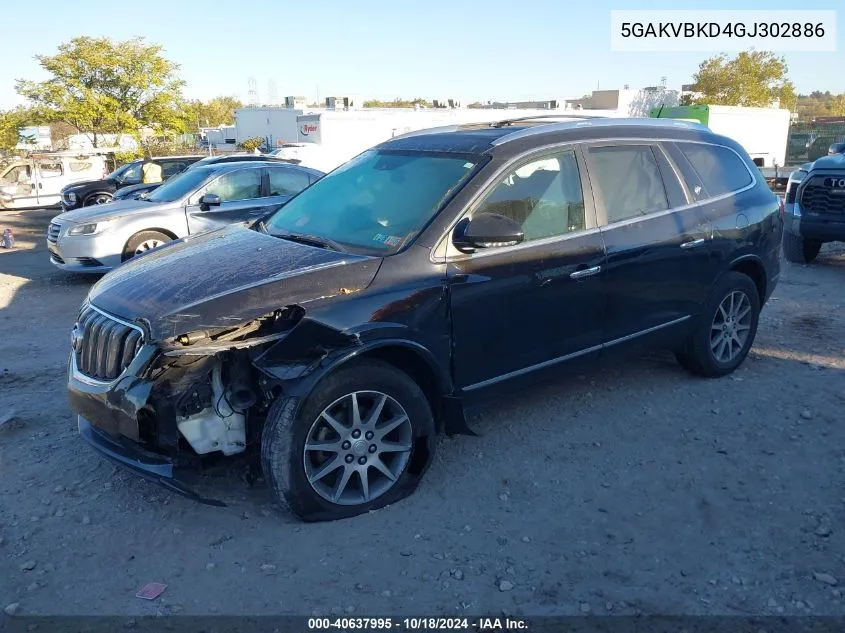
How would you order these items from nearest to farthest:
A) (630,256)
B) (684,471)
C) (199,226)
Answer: (684,471), (630,256), (199,226)

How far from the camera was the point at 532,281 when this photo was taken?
4031 millimetres

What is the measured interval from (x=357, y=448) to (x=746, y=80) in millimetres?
44470

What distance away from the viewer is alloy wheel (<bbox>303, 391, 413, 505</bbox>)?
11.5 ft

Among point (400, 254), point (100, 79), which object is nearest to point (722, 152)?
point (400, 254)

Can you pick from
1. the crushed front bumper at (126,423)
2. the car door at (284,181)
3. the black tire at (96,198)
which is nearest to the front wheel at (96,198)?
the black tire at (96,198)

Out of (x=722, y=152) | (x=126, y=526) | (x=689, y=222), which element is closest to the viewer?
(x=126, y=526)

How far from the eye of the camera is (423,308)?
3.67 meters

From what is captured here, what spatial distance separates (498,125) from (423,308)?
1.69 metres

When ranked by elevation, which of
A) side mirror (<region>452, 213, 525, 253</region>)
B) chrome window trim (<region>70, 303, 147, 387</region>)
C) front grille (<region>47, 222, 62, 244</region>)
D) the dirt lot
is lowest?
the dirt lot

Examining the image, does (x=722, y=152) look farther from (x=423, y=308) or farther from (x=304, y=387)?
(x=304, y=387)

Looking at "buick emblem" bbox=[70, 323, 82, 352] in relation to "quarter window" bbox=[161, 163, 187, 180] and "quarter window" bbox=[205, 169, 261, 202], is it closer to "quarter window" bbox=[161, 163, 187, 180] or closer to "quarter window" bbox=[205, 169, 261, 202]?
"quarter window" bbox=[205, 169, 261, 202]

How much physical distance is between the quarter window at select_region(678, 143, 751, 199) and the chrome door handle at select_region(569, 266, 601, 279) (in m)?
1.39

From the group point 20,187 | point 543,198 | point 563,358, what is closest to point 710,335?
point 563,358

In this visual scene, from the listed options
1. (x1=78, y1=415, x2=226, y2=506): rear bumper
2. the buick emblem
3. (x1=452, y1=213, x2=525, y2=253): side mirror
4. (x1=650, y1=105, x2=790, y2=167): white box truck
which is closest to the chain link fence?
(x1=650, y1=105, x2=790, y2=167): white box truck
